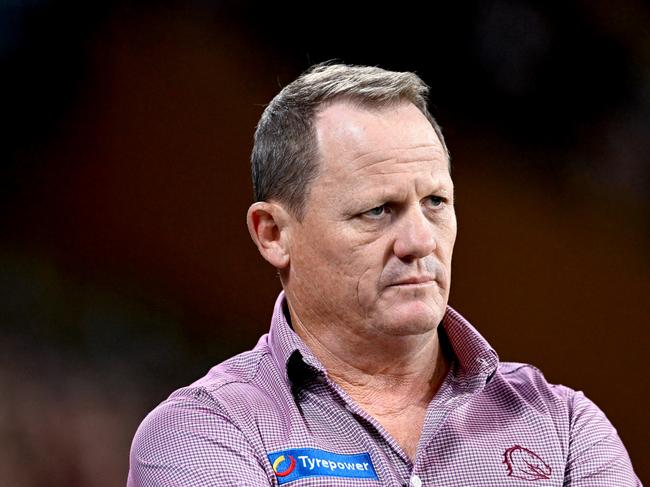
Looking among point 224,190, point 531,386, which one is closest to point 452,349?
point 531,386

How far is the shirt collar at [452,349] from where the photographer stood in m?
2.18

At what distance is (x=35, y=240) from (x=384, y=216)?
55.3 inches

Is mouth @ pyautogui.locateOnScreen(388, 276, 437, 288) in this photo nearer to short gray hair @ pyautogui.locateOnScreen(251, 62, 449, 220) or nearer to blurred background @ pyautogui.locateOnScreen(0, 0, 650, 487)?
short gray hair @ pyautogui.locateOnScreen(251, 62, 449, 220)

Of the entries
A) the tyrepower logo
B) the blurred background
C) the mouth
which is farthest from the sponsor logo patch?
the blurred background

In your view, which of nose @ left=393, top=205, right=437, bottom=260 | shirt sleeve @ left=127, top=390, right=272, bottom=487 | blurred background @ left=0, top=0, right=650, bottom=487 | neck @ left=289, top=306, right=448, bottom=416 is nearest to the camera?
shirt sleeve @ left=127, top=390, right=272, bottom=487

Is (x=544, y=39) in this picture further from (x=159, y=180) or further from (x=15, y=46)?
(x=15, y=46)

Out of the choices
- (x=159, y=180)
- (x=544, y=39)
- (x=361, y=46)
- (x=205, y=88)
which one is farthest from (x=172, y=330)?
(x=544, y=39)

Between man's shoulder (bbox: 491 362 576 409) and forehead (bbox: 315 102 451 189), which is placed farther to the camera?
man's shoulder (bbox: 491 362 576 409)

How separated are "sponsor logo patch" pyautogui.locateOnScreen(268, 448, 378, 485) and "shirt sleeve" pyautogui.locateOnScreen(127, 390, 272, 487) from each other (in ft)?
0.12

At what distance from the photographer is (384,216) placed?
214 centimetres

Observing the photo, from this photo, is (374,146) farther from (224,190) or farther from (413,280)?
(224,190)

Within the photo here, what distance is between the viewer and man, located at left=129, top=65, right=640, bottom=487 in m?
2.03

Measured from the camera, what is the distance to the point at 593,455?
2.14 metres

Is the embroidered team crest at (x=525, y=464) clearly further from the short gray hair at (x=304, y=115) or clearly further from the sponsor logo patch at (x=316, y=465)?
the short gray hair at (x=304, y=115)
